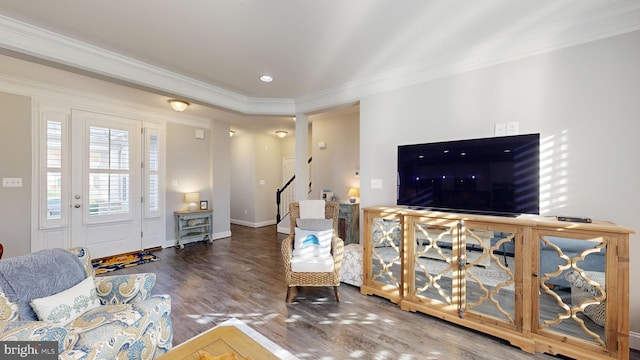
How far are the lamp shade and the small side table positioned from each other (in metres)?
0.15

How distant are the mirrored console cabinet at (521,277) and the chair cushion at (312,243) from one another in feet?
2.48

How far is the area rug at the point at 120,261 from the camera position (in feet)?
12.1

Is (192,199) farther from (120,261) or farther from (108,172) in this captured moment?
(120,261)

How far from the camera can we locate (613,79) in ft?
6.63

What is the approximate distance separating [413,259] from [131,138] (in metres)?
4.87

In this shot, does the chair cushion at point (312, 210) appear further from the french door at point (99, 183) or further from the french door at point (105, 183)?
the french door at point (105, 183)

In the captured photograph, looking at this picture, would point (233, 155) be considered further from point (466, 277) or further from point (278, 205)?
point (466, 277)

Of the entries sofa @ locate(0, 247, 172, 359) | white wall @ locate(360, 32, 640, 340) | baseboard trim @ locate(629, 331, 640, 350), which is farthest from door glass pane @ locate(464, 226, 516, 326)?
sofa @ locate(0, 247, 172, 359)

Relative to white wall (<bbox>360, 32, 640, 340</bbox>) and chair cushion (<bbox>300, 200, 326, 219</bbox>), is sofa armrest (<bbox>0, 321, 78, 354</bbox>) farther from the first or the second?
white wall (<bbox>360, 32, 640, 340</bbox>)

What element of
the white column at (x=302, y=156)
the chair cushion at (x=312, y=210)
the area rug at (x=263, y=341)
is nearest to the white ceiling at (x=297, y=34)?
the white column at (x=302, y=156)

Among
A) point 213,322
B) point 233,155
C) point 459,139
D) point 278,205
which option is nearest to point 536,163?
point 459,139

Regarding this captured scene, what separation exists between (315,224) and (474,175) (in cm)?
176

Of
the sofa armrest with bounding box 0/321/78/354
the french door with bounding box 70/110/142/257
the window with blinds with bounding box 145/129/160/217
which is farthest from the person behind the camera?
the window with blinds with bounding box 145/129/160/217

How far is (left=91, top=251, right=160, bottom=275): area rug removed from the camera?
3.68 meters
